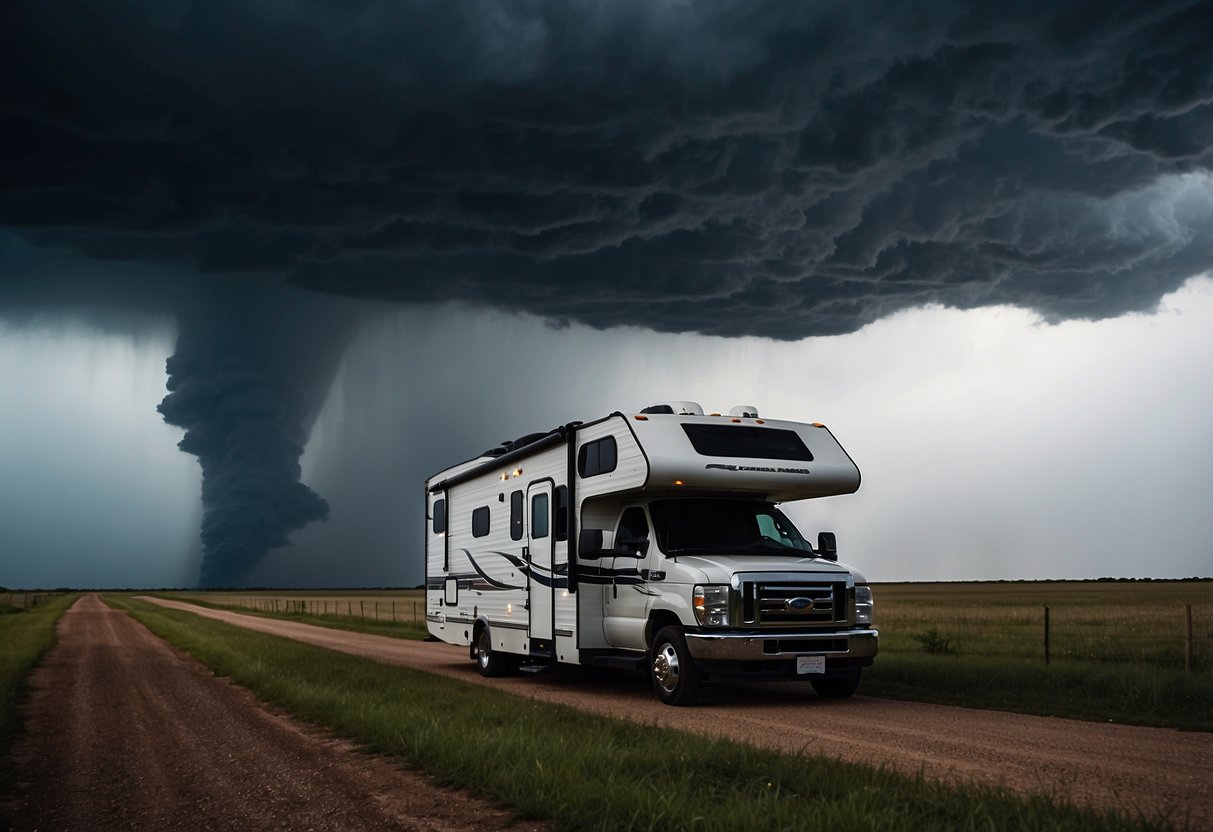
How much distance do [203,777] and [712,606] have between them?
6.36m

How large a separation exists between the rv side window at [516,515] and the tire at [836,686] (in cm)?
523

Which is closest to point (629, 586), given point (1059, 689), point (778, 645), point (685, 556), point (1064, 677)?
point (685, 556)

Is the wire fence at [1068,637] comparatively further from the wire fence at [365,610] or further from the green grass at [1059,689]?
the wire fence at [365,610]

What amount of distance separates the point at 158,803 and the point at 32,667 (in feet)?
54.3

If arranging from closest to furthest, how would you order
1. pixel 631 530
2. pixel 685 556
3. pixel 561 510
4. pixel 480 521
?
pixel 685 556
pixel 631 530
pixel 561 510
pixel 480 521

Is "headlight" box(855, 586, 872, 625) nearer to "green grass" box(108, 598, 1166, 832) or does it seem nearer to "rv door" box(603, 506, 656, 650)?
"rv door" box(603, 506, 656, 650)

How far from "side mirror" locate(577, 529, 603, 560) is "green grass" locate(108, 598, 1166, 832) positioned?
8.16ft

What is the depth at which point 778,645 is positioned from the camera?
45.0 feet

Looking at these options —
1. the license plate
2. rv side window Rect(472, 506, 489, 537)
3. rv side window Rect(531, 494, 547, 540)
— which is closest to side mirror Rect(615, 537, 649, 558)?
rv side window Rect(531, 494, 547, 540)

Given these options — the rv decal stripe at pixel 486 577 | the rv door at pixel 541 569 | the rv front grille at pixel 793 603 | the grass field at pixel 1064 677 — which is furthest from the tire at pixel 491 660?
the rv front grille at pixel 793 603

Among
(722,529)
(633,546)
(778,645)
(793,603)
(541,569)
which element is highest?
(722,529)

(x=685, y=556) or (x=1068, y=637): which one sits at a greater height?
(x=685, y=556)

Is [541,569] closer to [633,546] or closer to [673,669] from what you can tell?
[633,546]

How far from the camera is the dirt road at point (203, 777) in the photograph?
771cm
